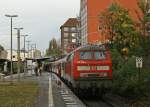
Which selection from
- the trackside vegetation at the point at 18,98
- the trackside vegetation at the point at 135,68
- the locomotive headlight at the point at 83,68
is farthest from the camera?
the locomotive headlight at the point at 83,68

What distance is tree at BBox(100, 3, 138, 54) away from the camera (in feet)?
105

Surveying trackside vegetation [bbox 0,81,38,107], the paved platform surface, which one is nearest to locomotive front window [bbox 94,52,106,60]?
the paved platform surface

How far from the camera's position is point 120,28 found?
38.7 meters

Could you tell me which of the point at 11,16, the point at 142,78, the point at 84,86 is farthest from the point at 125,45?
the point at 11,16

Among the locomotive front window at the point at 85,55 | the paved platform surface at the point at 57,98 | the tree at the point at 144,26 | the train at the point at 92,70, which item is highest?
the tree at the point at 144,26

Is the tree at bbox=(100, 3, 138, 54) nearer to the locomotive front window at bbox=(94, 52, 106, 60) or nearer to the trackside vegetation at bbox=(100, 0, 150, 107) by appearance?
the trackside vegetation at bbox=(100, 0, 150, 107)

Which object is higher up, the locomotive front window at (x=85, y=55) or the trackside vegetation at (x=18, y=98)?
the locomotive front window at (x=85, y=55)

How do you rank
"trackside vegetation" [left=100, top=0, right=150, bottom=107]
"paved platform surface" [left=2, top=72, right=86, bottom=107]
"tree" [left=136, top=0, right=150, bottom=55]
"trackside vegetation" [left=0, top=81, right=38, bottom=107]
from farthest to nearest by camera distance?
"tree" [left=136, top=0, right=150, bottom=55], "trackside vegetation" [left=100, top=0, right=150, bottom=107], "paved platform surface" [left=2, top=72, right=86, bottom=107], "trackside vegetation" [left=0, top=81, right=38, bottom=107]

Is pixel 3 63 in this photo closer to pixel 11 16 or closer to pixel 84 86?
pixel 11 16

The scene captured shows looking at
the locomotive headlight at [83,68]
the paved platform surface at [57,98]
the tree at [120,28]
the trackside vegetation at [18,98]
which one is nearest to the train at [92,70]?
the locomotive headlight at [83,68]

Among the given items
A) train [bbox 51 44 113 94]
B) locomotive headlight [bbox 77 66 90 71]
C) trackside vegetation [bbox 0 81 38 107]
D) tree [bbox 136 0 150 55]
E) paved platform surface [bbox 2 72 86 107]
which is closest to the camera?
trackside vegetation [bbox 0 81 38 107]

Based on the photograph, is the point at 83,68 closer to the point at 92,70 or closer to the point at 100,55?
the point at 92,70

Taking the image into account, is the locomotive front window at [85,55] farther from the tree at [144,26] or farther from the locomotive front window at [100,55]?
the tree at [144,26]

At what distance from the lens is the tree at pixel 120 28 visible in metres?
32.1
